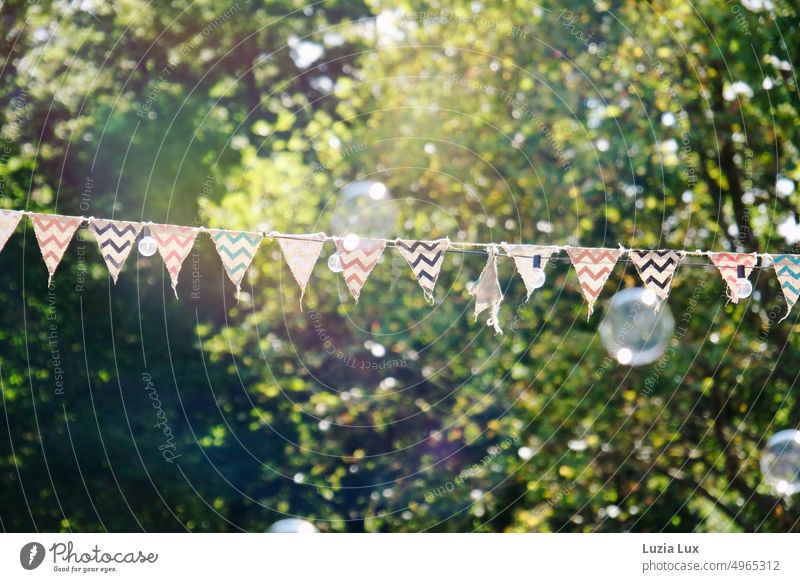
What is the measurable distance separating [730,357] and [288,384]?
255 inches

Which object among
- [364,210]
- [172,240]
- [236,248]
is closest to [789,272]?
[236,248]

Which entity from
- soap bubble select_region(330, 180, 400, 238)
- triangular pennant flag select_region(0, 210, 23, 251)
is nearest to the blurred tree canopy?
soap bubble select_region(330, 180, 400, 238)

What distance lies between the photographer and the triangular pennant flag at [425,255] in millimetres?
6742

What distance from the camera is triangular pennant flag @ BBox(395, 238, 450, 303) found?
6.74 meters

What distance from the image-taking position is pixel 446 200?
1350 centimetres

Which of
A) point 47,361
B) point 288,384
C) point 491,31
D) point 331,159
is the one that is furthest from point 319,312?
point 491,31

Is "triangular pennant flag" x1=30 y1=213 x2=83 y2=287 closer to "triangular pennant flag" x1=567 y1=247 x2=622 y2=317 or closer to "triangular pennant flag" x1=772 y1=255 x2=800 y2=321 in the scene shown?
"triangular pennant flag" x1=567 y1=247 x2=622 y2=317

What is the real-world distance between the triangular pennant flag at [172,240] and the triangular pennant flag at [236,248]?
0.65 feet

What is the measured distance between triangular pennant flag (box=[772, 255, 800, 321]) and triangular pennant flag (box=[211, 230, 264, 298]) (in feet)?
13.5

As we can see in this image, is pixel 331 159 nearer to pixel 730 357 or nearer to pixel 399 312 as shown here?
pixel 399 312

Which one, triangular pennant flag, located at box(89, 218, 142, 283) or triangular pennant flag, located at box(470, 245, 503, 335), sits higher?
triangular pennant flag, located at box(89, 218, 142, 283)

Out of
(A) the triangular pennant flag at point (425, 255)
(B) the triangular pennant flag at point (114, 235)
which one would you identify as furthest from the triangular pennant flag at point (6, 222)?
(A) the triangular pennant flag at point (425, 255)
